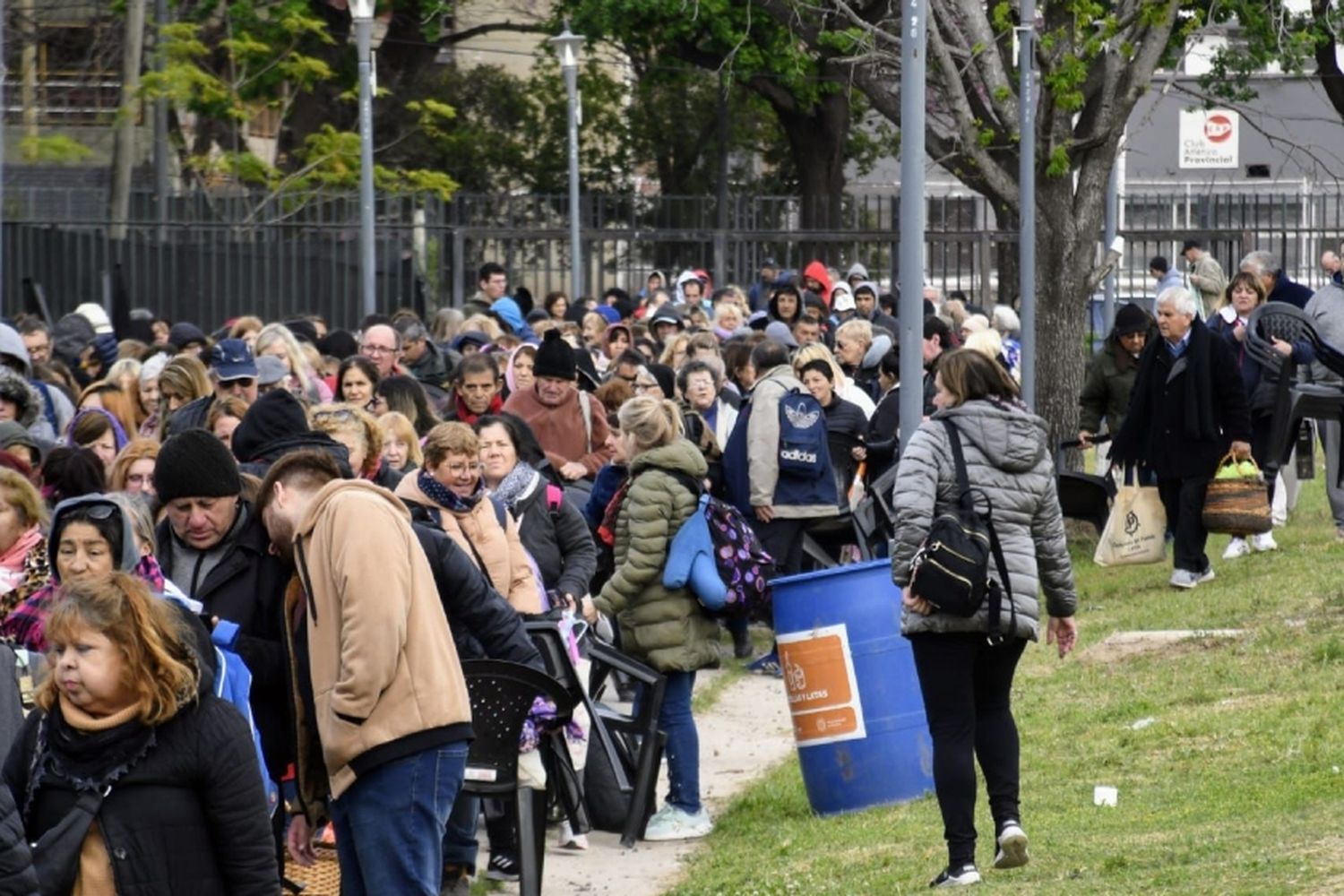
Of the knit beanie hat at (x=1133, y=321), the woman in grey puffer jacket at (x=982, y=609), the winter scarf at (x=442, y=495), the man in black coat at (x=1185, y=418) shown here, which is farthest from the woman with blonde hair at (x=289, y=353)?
the knit beanie hat at (x=1133, y=321)

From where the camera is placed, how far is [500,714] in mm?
7633

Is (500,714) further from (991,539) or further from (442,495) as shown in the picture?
(991,539)

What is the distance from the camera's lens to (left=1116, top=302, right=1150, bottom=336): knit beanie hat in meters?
17.0

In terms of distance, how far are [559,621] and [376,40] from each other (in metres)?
34.4

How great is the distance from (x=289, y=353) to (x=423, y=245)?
15.2 metres

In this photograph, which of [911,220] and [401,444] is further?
[911,220]

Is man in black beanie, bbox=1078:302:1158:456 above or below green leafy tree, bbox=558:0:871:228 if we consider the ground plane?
below

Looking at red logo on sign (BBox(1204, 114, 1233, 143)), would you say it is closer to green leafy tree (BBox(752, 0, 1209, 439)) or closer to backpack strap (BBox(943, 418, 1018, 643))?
green leafy tree (BBox(752, 0, 1209, 439))

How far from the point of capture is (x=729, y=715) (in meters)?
12.8

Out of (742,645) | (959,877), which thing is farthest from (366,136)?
(959,877)

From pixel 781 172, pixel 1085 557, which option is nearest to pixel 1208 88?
pixel 1085 557

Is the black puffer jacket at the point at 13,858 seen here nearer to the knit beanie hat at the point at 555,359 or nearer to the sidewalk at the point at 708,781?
the sidewalk at the point at 708,781

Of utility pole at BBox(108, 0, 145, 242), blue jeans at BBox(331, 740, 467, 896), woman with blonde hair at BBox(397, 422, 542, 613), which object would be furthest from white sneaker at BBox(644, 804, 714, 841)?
utility pole at BBox(108, 0, 145, 242)

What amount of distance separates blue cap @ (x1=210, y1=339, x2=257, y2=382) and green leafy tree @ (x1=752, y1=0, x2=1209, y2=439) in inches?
259
